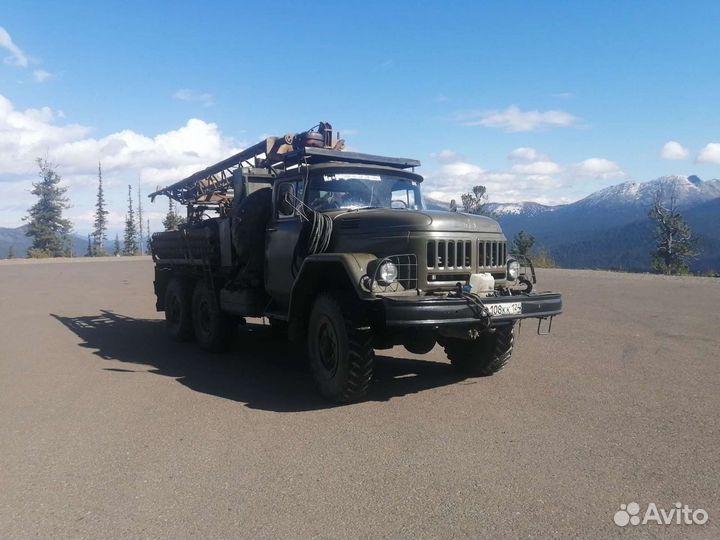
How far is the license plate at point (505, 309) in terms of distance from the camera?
5383 millimetres

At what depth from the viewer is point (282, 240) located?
281 inches

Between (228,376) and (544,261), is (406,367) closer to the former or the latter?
(228,376)

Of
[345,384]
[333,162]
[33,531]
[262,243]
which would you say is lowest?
[33,531]

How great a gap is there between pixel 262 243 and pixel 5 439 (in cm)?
378

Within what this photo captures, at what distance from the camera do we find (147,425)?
5234 mm

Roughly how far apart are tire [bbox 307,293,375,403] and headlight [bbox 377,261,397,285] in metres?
0.56

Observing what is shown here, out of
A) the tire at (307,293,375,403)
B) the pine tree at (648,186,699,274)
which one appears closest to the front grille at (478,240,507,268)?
the tire at (307,293,375,403)

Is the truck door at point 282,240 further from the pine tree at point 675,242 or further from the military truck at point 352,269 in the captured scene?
the pine tree at point 675,242

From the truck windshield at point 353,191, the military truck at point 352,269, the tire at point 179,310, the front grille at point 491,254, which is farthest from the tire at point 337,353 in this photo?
the tire at point 179,310

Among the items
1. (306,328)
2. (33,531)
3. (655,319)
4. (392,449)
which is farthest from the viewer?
(655,319)

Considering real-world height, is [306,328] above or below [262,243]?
below

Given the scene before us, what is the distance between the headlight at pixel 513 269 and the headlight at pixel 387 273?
1.76 m

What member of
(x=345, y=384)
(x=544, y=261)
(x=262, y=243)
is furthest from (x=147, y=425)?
(x=544, y=261)

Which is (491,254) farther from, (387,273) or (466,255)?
(387,273)
